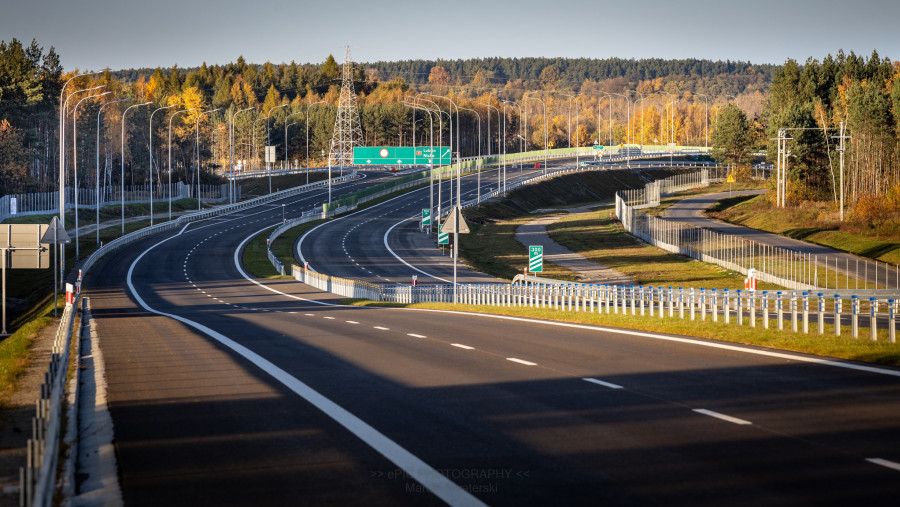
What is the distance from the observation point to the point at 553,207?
12525cm

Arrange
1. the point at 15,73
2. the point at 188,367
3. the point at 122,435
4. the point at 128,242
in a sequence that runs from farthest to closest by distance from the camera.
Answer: the point at 15,73
the point at 128,242
the point at 188,367
the point at 122,435

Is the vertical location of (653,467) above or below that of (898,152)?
below

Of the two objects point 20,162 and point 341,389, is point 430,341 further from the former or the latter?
point 20,162

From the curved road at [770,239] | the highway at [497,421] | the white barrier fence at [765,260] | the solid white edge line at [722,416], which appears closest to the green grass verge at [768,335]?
the highway at [497,421]

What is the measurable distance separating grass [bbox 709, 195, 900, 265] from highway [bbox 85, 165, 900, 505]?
171 feet

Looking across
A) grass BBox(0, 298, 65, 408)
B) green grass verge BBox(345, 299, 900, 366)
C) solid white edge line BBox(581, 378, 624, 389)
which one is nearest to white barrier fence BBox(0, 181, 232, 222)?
grass BBox(0, 298, 65, 408)

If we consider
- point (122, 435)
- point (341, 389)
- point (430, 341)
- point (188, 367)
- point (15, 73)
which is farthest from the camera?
point (15, 73)

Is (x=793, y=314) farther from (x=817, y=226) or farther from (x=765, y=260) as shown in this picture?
(x=817, y=226)

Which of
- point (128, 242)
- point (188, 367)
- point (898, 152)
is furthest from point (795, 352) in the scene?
point (898, 152)

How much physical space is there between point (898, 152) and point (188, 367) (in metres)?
95.3

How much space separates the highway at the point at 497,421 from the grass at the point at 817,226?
51987mm

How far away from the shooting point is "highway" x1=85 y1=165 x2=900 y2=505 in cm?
794

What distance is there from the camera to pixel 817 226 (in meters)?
82.4

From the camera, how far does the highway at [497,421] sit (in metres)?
7.94
